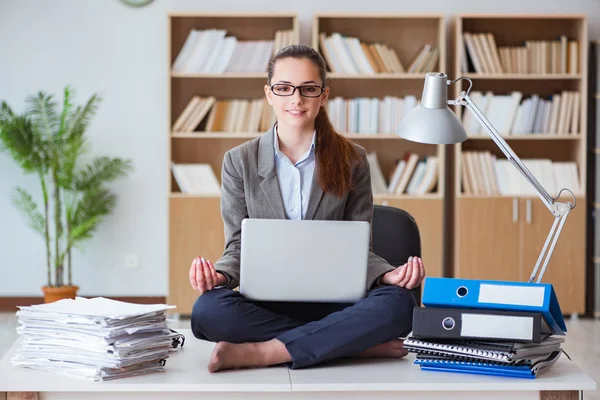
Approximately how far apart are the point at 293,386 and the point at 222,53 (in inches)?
140

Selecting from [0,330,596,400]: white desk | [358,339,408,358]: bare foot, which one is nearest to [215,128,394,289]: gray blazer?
[358,339,408,358]: bare foot

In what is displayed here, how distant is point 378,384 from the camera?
1.80 m

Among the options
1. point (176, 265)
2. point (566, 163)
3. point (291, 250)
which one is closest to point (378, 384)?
point (291, 250)

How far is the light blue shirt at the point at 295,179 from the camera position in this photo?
242cm

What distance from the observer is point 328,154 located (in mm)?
2424

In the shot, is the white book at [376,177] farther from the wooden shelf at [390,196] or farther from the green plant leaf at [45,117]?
the green plant leaf at [45,117]

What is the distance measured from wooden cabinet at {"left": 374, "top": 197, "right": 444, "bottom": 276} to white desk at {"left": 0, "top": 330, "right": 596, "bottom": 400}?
3184 mm

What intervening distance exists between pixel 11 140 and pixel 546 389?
3814 mm

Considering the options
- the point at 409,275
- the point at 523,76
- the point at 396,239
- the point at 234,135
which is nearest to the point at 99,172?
the point at 234,135

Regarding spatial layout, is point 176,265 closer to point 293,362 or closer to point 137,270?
point 137,270

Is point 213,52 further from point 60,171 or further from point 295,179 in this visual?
point 295,179

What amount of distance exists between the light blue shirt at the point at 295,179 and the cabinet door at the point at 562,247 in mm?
2923

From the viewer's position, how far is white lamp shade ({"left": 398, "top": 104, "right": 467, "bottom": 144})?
2.09 metres

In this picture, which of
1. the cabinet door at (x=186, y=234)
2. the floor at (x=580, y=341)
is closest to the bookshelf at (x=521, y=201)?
the floor at (x=580, y=341)
